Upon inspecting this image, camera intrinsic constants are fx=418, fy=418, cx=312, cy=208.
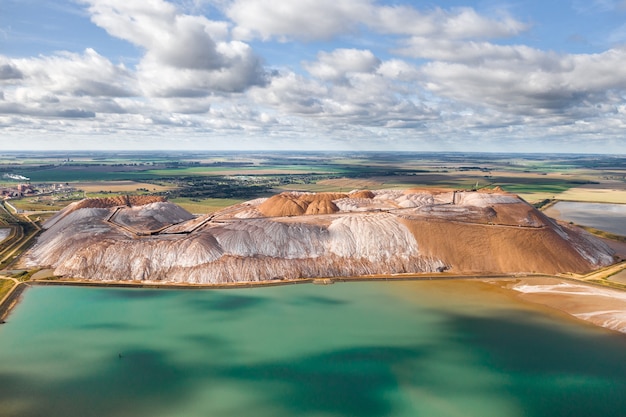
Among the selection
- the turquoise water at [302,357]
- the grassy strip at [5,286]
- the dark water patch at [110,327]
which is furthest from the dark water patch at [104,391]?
the grassy strip at [5,286]

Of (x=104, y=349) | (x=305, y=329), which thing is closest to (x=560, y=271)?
(x=305, y=329)

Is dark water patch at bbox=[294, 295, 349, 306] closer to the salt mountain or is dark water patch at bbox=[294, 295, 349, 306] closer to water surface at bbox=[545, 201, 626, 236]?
the salt mountain

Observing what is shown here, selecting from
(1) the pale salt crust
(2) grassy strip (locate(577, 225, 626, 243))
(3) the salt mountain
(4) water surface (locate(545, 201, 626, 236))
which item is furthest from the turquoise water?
(4) water surface (locate(545, 201, 626, 236))

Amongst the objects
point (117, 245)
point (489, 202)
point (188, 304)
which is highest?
point (489, 202)

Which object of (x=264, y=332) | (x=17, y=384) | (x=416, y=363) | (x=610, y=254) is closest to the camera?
(x=17, y=384)

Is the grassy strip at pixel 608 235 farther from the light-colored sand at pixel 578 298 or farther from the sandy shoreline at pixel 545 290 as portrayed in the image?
the light-colored sand at pixel 578 298

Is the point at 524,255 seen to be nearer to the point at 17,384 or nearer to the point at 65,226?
the point at 17,384

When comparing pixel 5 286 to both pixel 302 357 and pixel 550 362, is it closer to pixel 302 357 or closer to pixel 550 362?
pixel 302 357
